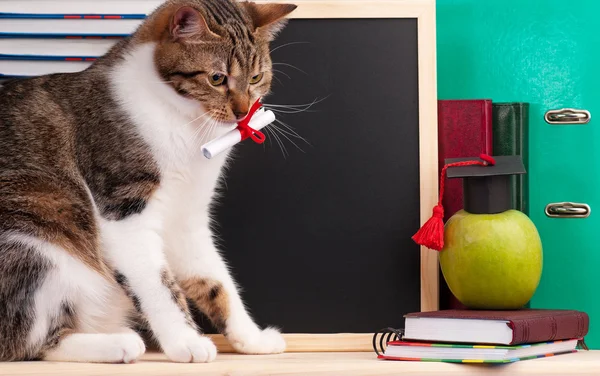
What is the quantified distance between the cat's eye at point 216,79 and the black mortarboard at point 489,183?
39 centimetres

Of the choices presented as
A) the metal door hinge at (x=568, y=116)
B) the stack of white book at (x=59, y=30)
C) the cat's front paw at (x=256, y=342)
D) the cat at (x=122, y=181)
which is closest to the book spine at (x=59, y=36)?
the stack of white book at (x=59, y=30)

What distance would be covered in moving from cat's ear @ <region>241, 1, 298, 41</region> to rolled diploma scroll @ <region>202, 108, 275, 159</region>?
0.49 ft

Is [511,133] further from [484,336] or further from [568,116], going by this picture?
[484,336]

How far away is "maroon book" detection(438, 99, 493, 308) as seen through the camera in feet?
4.42

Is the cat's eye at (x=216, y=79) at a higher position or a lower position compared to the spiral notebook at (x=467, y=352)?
higher

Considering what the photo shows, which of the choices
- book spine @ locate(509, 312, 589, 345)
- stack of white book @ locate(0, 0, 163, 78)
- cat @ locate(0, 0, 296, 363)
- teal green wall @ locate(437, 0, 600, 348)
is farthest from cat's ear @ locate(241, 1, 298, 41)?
book spine @ locate(509, 312, 589, 345)

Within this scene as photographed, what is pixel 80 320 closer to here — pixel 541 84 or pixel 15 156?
pixel 15 156

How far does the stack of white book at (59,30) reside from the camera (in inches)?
55.7

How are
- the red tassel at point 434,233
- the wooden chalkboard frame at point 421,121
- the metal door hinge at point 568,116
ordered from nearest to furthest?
1. the red tassel at point 434,233
2. the wooden chalkboard frame at point 421,121
3. the metal door hinge at point 568,116

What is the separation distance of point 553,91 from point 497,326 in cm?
68

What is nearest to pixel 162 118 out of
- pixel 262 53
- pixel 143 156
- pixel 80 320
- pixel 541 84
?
pixel 143 156

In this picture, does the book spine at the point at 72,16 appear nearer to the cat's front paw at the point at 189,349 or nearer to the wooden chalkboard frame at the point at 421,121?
the wooden chalkboard frame at the point at 421,121

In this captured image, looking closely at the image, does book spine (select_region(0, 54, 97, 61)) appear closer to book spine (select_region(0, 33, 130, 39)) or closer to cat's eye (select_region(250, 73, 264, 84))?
book spine (select_region(0, 33, 130, 39))

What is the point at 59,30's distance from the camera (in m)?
1.42
